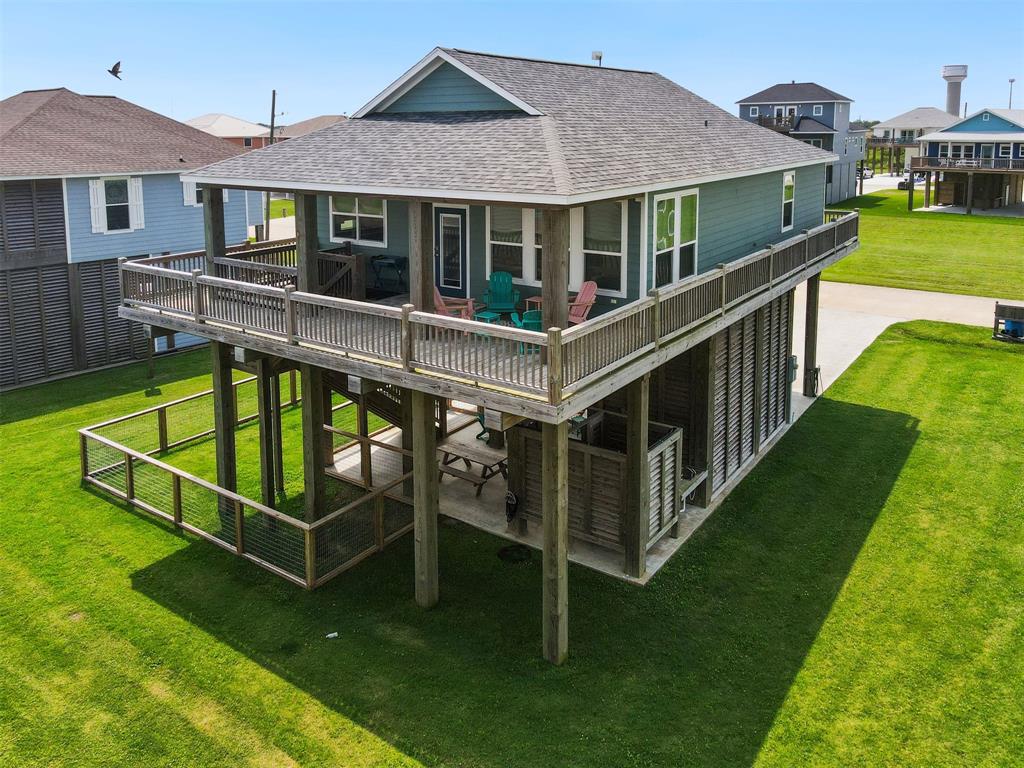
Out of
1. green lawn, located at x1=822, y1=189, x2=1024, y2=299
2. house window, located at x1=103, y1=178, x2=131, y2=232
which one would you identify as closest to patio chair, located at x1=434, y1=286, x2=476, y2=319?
house window, located at x1=103, y1=178, x2=131, y2=232

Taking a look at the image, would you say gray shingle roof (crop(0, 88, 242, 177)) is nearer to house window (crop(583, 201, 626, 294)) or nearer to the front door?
the front door

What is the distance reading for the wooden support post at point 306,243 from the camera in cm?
1344

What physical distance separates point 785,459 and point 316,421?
9.56 m

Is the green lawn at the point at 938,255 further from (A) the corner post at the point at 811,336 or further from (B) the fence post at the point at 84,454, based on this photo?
(B) the fence post at the point at 84,454

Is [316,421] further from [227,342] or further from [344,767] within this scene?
[344,767]

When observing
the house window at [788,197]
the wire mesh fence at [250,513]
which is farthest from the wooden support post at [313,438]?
the house window at [788,197]

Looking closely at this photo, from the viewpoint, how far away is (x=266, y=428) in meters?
15.8

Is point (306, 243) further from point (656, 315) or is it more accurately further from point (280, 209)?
point (280, 209)

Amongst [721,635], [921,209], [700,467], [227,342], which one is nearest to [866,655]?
[721,635]

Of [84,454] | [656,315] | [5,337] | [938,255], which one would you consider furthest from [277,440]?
[938,255]

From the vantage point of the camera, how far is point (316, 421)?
1447cm

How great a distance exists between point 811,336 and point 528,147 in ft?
39.3

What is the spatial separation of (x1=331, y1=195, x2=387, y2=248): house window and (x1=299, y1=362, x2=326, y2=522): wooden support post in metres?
2.62

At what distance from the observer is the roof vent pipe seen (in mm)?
109562
